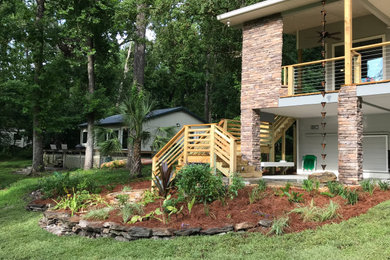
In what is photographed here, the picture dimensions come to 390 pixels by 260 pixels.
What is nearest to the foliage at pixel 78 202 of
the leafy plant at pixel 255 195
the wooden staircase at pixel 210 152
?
the wooden staircase at pixel 210 152

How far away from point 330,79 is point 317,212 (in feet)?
26.8

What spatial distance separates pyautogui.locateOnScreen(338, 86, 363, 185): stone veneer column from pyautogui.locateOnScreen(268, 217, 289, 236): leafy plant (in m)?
4.00

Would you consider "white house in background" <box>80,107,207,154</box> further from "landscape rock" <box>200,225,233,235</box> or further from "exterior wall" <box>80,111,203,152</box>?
"landscape rock" <box>200,225,233,235</box>

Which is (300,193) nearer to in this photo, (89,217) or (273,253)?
(273,253)

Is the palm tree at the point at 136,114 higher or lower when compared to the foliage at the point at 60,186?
higher

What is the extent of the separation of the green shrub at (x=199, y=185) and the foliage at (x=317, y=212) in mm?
1763

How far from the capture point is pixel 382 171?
11836 mm

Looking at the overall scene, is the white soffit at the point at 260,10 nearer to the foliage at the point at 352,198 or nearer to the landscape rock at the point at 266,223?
the foliage at the point at 352,198

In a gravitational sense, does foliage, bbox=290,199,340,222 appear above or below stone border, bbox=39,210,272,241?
above

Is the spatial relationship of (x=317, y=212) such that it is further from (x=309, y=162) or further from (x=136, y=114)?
(x=309, y=162)

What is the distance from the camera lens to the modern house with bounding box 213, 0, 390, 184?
8.91 m

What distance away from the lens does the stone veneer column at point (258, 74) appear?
424 inches

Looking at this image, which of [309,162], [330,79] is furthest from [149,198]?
[330,79]

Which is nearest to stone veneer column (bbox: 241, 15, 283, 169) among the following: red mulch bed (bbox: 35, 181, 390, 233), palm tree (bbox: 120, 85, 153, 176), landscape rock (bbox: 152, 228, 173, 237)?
palm tree (bbox: 120, 85, 153, 176)
